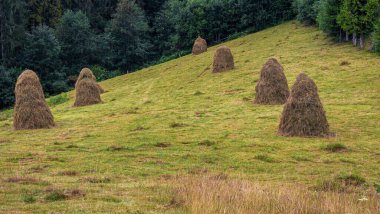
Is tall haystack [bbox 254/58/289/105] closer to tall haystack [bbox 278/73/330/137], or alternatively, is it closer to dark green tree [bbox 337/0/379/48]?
tall haystack [bbox 278/73/330/137]

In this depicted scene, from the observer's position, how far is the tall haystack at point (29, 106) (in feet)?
97.3

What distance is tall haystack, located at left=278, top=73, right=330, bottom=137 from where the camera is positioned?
930 inches

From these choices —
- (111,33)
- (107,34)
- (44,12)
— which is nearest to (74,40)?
(107,34)

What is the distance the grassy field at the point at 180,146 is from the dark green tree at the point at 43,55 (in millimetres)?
33702

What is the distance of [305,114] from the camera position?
928 inches

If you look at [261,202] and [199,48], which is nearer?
[261,202]

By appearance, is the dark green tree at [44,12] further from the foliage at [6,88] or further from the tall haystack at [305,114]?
the tall haystack at [305,114]

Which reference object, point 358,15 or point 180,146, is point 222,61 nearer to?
point 358,15

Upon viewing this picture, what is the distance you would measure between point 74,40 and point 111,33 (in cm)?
946

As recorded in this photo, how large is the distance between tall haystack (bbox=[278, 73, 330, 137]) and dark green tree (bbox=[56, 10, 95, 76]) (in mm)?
70562

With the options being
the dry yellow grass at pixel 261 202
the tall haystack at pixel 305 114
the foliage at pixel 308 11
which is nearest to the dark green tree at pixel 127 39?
the foliage at pixel 308 11

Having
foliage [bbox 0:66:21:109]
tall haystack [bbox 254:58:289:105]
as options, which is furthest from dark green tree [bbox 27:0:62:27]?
tall haystack [bbox 254:58:289:105]

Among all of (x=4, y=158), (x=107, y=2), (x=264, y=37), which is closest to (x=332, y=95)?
(x=4, y=158)

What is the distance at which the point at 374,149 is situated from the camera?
20.9 metres
